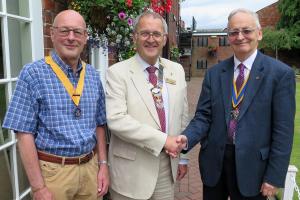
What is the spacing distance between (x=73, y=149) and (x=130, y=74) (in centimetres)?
69

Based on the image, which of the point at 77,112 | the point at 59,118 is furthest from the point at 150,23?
the point at 59,118

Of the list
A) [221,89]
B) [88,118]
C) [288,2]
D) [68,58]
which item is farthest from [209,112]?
[288,2]

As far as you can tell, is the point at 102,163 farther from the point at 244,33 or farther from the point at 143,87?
the point at 244,33

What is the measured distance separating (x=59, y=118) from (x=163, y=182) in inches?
38.3

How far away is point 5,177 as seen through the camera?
9.62 feet

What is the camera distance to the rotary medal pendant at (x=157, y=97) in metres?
2.65

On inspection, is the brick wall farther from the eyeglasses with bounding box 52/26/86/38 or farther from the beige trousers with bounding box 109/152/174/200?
the eyeglasses with bounding box 52/26/86/38

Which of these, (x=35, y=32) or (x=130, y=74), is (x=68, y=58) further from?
(x=35, y=32)

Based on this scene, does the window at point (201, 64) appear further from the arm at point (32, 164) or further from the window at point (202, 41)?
the arm at point (32, 164)

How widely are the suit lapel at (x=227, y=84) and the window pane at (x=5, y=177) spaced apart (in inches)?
68.4

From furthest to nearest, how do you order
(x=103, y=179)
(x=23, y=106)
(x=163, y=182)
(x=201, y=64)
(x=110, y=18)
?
(x=201, y=64) → (x=110, y=18) → (x=163, y=182) → (x=103, y=179) → (x=23, y=106)

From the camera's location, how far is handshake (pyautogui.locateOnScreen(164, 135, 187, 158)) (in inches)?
101

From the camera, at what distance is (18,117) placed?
218cm

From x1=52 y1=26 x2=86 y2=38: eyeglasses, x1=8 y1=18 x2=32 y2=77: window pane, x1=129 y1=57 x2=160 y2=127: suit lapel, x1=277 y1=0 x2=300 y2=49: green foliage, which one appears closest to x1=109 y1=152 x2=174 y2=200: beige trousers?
x1=129 y1=57 x2=160 y2=127: suit lapel
